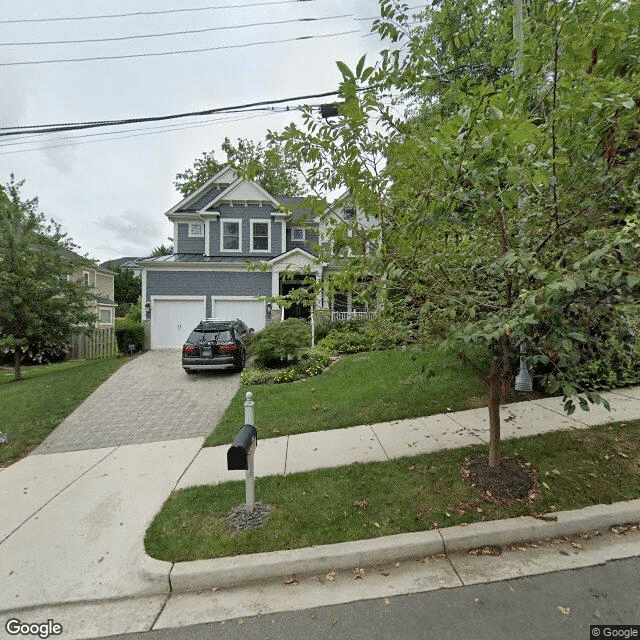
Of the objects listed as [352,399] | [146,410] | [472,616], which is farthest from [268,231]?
[472,616]

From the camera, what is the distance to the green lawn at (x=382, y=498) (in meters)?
3.00

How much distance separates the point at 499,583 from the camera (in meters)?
2.54

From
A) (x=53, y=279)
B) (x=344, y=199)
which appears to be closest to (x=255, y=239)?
(x=53, y=279)

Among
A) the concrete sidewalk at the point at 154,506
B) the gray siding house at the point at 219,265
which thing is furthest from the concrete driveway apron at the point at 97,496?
the gray siding house at the point at 219,265

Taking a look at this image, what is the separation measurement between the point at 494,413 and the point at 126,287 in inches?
1823

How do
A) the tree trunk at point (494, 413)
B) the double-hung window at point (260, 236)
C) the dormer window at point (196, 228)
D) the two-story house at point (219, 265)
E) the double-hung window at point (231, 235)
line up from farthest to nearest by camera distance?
the dormer window at point (196, 228), the double-hung window at point (260, 236), the double-hung window at point (231, 235), the two-story house at point (219, 265), the tree trunk at point (494, 413)

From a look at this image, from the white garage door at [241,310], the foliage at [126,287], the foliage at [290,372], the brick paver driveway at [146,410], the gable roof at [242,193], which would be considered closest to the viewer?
the brick paver driveway at [146,410]

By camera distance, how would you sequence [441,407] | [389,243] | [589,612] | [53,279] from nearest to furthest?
[589,612], [389,243], [441,407], [53,279]

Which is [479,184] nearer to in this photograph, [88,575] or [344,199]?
[344,199]

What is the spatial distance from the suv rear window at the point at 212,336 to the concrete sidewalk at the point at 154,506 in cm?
404

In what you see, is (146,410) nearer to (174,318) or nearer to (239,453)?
(239,453)

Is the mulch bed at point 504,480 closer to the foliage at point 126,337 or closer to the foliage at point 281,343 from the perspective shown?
the foliage at point 281,343

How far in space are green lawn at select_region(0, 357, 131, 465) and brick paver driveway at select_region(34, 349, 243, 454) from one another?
0.21 meters

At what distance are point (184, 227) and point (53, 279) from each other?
7.57m
